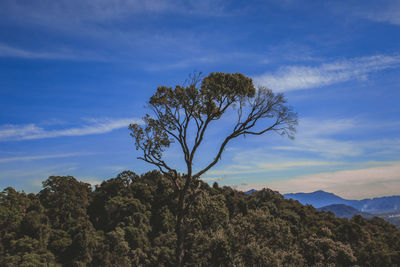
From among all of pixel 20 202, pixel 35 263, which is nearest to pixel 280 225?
pixel 35 263

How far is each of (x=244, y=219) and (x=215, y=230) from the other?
223 centimetres

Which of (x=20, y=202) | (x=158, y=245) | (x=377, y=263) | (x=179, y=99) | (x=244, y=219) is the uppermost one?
(x=179, y=99)

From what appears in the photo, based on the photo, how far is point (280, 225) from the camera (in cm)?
2294

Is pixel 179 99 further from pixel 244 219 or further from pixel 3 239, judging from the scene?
pixel 3 239

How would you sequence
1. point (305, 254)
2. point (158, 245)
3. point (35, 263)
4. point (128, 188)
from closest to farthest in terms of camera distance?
point (305, 254)
point (35, 263)
point (158, 245)
point (128, 188)

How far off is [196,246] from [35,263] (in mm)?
25967

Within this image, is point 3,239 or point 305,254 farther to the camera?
point 3,239

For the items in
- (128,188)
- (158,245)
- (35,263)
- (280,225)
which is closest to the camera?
(280,225)

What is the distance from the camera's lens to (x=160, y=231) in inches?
2083

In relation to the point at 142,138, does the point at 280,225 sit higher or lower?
lower

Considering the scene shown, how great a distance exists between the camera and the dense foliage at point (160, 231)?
20797 mm

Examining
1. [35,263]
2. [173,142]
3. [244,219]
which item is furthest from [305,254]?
[35,263]

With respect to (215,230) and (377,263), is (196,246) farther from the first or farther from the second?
(377,263)

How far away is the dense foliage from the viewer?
20797 millimetres
